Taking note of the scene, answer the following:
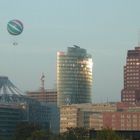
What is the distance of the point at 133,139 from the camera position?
110 meters

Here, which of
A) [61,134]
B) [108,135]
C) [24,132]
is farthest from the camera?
[24,132]

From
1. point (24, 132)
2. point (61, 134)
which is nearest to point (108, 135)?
point (61, 134)

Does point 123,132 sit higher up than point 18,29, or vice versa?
point 18,29

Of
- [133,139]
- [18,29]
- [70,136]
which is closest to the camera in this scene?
[133,139]

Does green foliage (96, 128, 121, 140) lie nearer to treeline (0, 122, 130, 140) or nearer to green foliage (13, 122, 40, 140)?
treeline (0, 122, 130, 140)

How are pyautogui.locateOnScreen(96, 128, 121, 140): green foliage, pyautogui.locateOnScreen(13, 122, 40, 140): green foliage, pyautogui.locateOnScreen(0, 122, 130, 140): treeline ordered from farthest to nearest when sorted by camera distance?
pyautogui.locateOnScreen(13, 122, 40, 140): green foliage, pyautogui.locateOnScreen(0, 122, 130, 140): treeline, pyautogui.locateOnScreen(96, 128, 121, 140): green foliage

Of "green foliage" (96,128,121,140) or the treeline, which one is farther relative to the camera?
the treeline

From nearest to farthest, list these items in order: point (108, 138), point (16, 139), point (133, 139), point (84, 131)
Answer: point (108, 138)
point (133, 139)
point (84, 131)
point (16, 139)

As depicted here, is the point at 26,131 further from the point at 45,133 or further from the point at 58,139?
the point at 58,139

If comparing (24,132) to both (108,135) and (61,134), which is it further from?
(108,135)

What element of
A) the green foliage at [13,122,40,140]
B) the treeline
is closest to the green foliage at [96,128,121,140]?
the treeline

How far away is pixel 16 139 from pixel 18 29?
51.8 meters

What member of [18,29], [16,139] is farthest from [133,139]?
[16,139]

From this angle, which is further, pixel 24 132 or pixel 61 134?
pixel 24 132
